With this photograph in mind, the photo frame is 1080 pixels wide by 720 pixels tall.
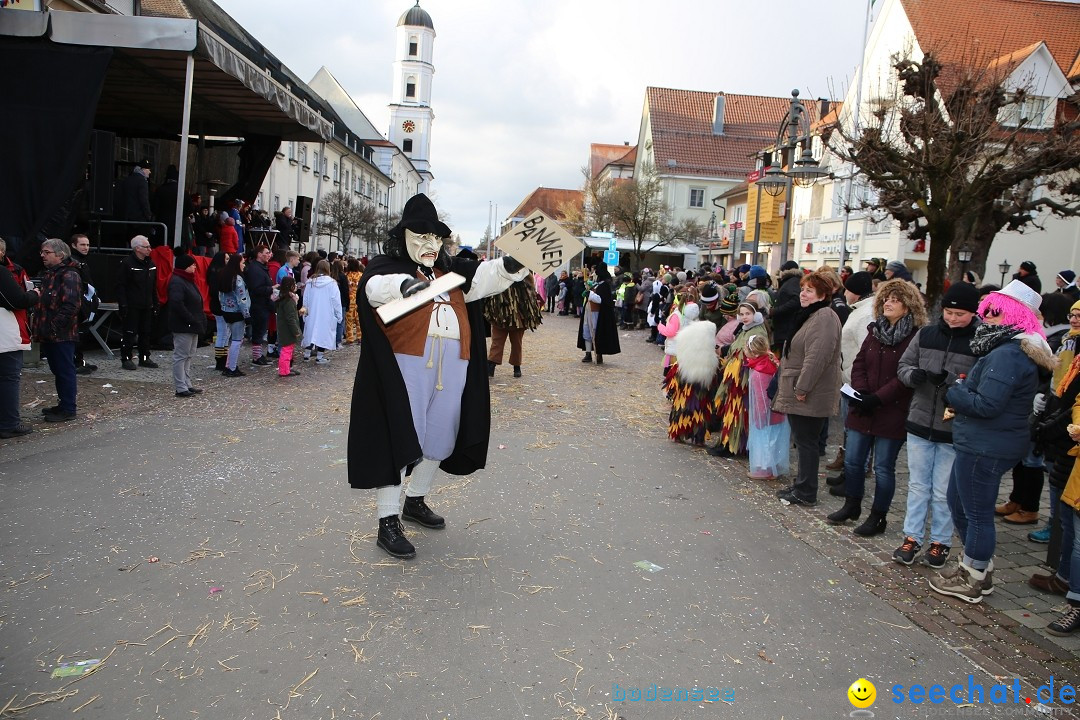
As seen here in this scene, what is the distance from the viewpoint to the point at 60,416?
775 cm

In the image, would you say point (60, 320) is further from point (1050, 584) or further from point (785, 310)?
point (1050, 584)

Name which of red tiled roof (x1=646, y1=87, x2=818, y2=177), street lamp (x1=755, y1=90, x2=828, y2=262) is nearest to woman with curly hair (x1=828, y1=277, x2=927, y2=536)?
street lamp (x1=755, y1=90, x2=828, y2=262)

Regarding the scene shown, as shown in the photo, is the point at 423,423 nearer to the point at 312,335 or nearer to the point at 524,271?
the point at 524,271

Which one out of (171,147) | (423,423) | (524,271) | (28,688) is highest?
(171,147)

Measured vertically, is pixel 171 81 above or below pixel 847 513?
above

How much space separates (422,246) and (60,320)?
488 centimetres

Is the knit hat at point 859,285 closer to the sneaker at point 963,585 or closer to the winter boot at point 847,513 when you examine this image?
the winter boot at point 847,513

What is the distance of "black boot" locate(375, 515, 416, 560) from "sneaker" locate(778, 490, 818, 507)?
10.5ft

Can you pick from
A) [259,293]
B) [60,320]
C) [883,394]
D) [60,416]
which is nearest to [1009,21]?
[259,293]

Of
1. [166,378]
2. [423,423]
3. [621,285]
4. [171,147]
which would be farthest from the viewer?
[621,285]

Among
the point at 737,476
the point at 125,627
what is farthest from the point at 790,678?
the point at 737,476

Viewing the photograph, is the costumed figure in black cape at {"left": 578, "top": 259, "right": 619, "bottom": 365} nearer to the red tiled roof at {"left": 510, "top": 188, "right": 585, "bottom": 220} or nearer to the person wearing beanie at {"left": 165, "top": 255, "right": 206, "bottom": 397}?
the person wearing beanie at {"left": 165, "top": 255, "right": 206, "bottom": 397}

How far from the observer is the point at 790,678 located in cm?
350

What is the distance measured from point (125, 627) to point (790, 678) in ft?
10.1
